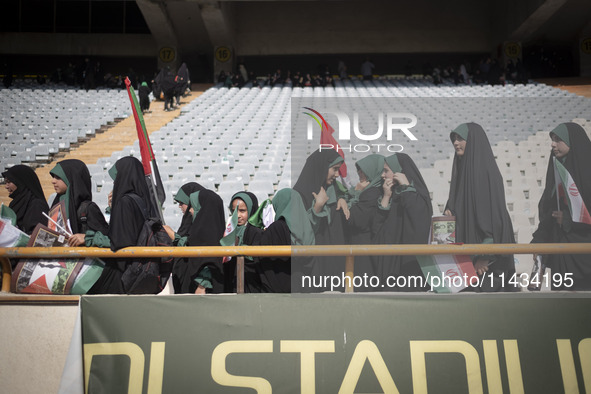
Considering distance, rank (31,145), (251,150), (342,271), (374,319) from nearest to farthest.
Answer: (374,319) < (342,271) < (251,150) < (31,145)

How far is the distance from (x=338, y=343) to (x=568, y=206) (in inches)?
71.3

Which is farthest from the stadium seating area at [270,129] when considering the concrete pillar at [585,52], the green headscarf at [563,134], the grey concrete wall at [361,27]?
the concrete pillar at [585,52]

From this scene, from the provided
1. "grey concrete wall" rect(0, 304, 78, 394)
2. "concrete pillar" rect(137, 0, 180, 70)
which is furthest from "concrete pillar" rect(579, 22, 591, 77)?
"grey concrete wall" rect(0, 304, 78, 394)

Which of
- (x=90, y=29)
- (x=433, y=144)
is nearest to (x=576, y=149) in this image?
(x=433, y=144)

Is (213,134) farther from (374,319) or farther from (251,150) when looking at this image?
(374,319)

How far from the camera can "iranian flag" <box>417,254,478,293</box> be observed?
11.2 feet

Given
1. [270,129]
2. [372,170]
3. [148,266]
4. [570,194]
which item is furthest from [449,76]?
[148,266]

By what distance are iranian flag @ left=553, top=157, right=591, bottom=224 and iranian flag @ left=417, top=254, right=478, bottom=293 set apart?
861 mm

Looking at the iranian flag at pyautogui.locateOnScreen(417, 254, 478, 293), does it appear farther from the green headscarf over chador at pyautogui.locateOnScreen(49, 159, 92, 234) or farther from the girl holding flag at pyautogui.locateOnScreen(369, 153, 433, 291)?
the green headscarf over chador at pyautogui.locateOnScreen(49, 159, 92, 234)

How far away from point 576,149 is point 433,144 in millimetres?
5754

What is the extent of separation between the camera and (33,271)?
11.1 feet

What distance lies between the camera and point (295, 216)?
3592 mm

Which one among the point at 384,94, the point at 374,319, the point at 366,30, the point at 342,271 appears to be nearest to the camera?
the point at 374,319

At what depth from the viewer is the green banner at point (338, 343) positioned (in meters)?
3.21
